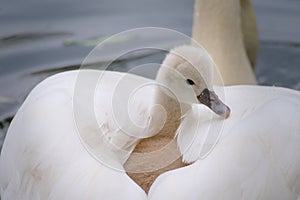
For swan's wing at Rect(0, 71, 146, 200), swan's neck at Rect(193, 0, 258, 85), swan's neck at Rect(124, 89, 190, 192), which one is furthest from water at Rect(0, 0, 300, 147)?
swan's neck at Rect(124, 89, 190, 192)

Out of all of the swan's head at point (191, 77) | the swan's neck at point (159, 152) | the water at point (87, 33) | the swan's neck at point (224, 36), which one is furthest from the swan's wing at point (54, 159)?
the water at point (87, 33)

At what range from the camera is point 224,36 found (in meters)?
3.77

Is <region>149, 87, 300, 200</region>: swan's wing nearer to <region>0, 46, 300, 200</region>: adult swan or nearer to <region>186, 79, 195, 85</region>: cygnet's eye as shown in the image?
<region>0, 46, 300, 200</region>: adult swan

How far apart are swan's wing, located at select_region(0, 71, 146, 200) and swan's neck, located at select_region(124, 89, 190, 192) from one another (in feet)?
0.39

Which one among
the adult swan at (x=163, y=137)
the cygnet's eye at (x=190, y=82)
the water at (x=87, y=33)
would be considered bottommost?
the water at (x=87, y=33)

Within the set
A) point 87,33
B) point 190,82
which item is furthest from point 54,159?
point 87,33

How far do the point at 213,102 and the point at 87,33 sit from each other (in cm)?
247

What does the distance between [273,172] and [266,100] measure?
1.09 ft

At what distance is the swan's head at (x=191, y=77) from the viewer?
8.66 feet

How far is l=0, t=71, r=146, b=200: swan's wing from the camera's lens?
7.74 feet

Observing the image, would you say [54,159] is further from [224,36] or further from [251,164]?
[224,36]

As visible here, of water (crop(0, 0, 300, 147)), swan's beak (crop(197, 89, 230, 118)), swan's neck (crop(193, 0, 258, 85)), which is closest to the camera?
swan's beak (crop(197, 89, 230, 118))

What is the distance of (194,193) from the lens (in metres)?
2.27

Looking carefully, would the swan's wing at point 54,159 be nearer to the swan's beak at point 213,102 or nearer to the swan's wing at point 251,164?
the swan's wing at point 251,164
